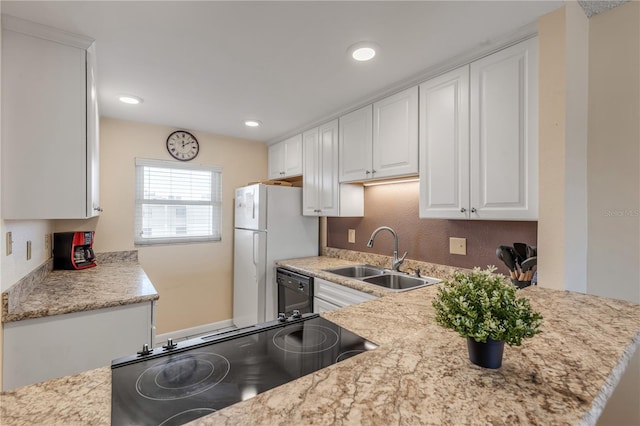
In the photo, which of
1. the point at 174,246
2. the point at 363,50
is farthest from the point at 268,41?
the point at 174,246

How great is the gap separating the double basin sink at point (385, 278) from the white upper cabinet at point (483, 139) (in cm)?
54

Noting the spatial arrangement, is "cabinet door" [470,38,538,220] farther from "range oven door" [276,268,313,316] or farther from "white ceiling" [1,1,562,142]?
"range oven door" [276,268,313,316]

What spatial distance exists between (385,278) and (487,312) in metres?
1.90

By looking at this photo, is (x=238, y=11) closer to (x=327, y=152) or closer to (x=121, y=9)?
(x=121, y=9)

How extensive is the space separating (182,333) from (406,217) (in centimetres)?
272

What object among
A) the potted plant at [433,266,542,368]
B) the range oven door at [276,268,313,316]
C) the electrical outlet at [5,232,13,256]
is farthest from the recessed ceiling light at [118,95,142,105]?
the potted plant at [433,266,542,368]

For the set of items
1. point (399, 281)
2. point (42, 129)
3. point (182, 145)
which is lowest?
point (399, 281)

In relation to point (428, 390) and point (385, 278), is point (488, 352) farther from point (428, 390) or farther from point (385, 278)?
point (385, 278)

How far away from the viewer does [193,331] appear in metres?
3.40

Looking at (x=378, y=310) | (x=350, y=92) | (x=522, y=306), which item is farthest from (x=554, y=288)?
(x=350, y=92)

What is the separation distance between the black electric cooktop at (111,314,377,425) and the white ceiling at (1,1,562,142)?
1.43 m

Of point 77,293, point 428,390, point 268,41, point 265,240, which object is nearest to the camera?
point 428,390

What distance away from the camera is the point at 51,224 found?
2.51m

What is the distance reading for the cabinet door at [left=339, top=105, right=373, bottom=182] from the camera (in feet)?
8.00
